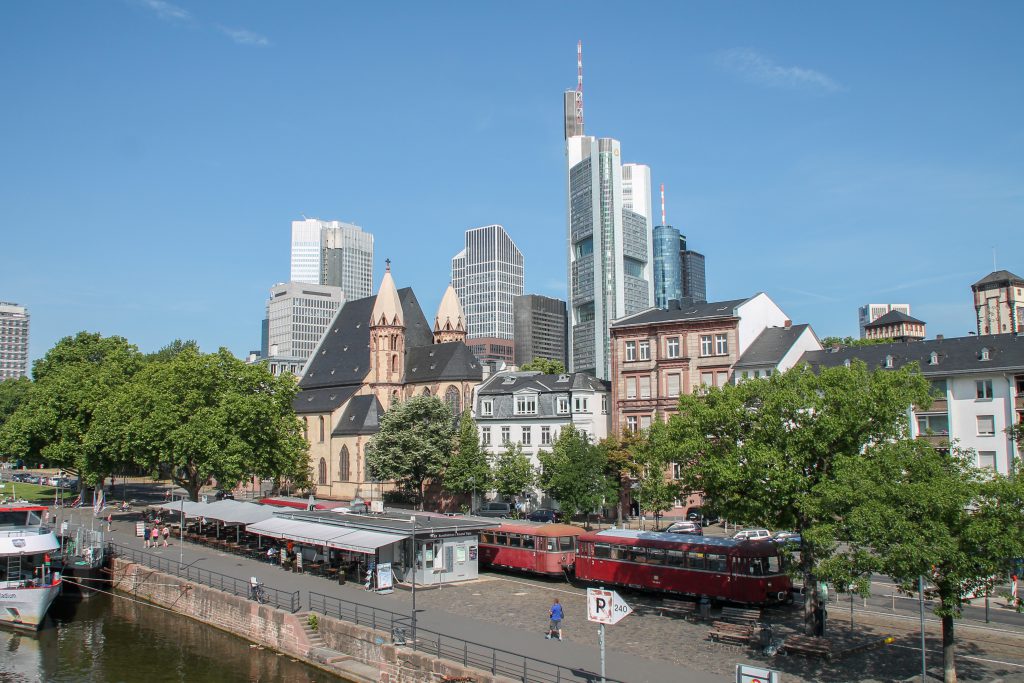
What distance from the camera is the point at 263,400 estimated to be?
6297cm

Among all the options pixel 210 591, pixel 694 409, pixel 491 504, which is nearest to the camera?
pixel 694 409

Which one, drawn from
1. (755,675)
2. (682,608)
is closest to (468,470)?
(682,608)

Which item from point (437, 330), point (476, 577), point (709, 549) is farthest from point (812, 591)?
point (437, 330)

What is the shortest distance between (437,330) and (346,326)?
518 inches

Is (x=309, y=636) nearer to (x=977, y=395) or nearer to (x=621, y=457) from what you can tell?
(x=621, y=457)

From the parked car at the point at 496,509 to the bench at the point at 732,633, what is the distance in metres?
38.1

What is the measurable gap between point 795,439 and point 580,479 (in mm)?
30964

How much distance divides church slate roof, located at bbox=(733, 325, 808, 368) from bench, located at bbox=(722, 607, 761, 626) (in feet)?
105

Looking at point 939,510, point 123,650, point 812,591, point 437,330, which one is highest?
point 437,330

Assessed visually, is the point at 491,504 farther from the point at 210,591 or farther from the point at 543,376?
the point at 210,591

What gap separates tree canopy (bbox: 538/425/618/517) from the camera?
195 ft

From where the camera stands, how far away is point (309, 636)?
33.4 metres

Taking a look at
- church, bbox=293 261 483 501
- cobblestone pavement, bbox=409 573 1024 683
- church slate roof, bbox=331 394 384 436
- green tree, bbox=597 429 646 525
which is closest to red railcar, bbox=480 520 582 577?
cobblestone pavement, bbox=409 573 1024 683

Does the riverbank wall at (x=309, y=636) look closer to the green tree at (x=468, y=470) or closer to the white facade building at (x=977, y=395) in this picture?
the green tree at (x=468, y=470)
